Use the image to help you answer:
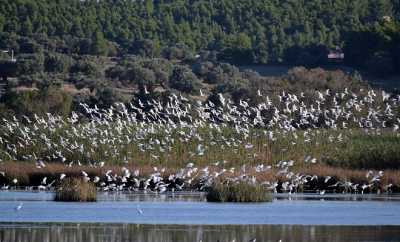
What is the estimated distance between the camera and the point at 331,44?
108562 mm

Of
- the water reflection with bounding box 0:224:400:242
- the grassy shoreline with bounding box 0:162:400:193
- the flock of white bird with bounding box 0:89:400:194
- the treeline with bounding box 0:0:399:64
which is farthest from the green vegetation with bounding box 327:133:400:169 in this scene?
the treeline with bounding box 0:0:399:64

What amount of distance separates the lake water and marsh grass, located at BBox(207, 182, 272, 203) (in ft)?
1.27

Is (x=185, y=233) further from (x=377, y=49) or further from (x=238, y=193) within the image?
(x=377, y=49)

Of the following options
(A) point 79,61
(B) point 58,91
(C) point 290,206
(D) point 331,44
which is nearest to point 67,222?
(C) point 290,206

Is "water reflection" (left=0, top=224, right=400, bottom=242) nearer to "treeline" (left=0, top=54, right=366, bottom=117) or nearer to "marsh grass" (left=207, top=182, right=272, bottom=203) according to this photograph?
"marsh grass" (left=207, top=182, right=272, bottom=203)

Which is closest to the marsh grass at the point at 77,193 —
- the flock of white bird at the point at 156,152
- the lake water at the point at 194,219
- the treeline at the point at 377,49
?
the lake water at the point at 194,219

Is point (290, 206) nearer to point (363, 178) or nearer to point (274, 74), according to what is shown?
point (363, 178)

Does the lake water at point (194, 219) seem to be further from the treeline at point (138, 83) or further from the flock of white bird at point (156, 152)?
the treeline at point (138, 83)

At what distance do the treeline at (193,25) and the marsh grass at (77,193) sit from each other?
65.5m

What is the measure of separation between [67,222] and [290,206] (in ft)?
23.9

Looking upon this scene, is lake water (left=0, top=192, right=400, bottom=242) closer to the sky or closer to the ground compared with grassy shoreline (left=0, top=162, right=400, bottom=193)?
closer to the sky

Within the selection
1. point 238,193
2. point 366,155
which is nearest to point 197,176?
point 238,193

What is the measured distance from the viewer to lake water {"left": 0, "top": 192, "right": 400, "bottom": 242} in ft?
92.7

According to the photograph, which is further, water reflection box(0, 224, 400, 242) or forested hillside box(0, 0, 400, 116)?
forested hillside box(0, 0, 400, 116)
